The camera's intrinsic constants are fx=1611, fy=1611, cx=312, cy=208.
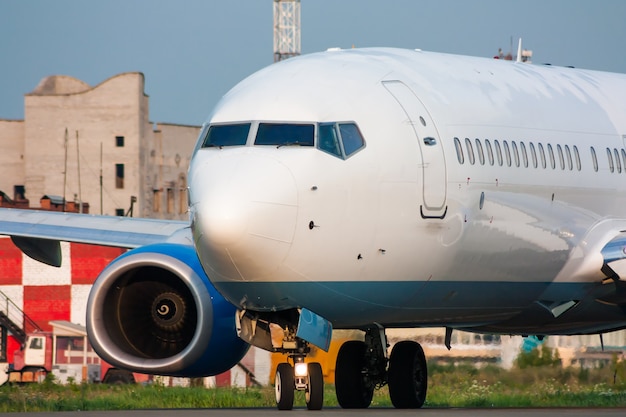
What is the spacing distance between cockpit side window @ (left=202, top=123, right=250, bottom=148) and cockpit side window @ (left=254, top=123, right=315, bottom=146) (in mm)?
187

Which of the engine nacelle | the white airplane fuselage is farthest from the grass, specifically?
the white airplane fuselage

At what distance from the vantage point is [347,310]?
18.5m

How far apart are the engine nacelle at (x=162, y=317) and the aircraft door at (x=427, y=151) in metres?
3.35

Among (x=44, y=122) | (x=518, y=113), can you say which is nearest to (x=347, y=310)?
(x=518, y=113)

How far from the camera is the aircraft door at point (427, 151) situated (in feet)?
61.7

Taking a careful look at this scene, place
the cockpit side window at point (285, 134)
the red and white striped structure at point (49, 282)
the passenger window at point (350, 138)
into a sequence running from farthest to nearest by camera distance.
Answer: the red and white striped structure at point (49, 282) → the passenger window at point (350, 138) → the cockpit side window at point (285, 134)

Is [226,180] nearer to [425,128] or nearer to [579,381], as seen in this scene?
[425,128]

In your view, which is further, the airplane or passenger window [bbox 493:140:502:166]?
passenger window [bbox 493:140:502:166]

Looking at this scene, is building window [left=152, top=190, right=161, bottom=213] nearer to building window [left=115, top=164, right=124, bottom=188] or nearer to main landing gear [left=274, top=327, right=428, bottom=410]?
building window [left=115, top=164, right=124, bottom=188]

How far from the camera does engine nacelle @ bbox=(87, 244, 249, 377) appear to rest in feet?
67.7

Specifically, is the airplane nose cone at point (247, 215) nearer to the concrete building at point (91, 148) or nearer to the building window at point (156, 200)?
the concrete building at point (91, 148)

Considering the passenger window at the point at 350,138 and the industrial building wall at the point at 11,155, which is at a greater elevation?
the industrial building wall at the point at 11,155

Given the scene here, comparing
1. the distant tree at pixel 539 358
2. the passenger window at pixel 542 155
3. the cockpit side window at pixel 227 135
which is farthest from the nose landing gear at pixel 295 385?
the distant tree at pixel 539 358

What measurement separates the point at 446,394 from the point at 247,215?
44.9ft
